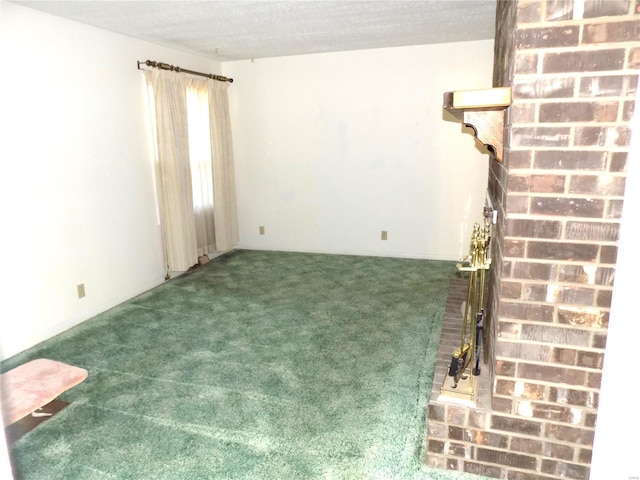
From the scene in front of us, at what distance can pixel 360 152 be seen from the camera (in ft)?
16.3

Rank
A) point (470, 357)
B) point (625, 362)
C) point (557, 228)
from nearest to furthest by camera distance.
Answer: point (625, 362) < point (557, 228) < point (470, 357)

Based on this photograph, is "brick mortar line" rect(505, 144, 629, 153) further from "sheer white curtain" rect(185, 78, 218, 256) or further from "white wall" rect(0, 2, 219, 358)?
"sheer white curtain" rect(185, 78, 218, 256)

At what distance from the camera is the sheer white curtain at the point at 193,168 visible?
414 centimetres

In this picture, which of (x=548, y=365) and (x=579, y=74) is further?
(x=548, y=365)

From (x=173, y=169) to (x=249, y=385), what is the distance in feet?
8.06

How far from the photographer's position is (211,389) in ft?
8.11

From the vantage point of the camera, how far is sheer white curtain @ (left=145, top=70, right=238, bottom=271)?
13.6ft

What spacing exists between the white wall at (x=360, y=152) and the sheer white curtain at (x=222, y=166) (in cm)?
23

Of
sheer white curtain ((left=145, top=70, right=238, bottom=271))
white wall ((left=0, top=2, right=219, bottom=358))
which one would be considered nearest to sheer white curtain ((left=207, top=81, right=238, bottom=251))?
sheer white curtain ((left=145, top=70, right=238, bottom=271))

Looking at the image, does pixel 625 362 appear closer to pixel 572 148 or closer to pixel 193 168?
pixel 572 148

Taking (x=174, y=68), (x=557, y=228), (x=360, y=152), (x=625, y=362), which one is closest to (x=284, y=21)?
(x=174, y=68)

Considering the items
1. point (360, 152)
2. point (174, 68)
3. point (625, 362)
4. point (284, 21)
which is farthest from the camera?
point (360, 152)

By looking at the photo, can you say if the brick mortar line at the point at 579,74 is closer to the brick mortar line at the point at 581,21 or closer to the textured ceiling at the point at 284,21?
the brick mortar line at the point at 581,21

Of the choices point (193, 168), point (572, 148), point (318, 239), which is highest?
point (572, 148)
